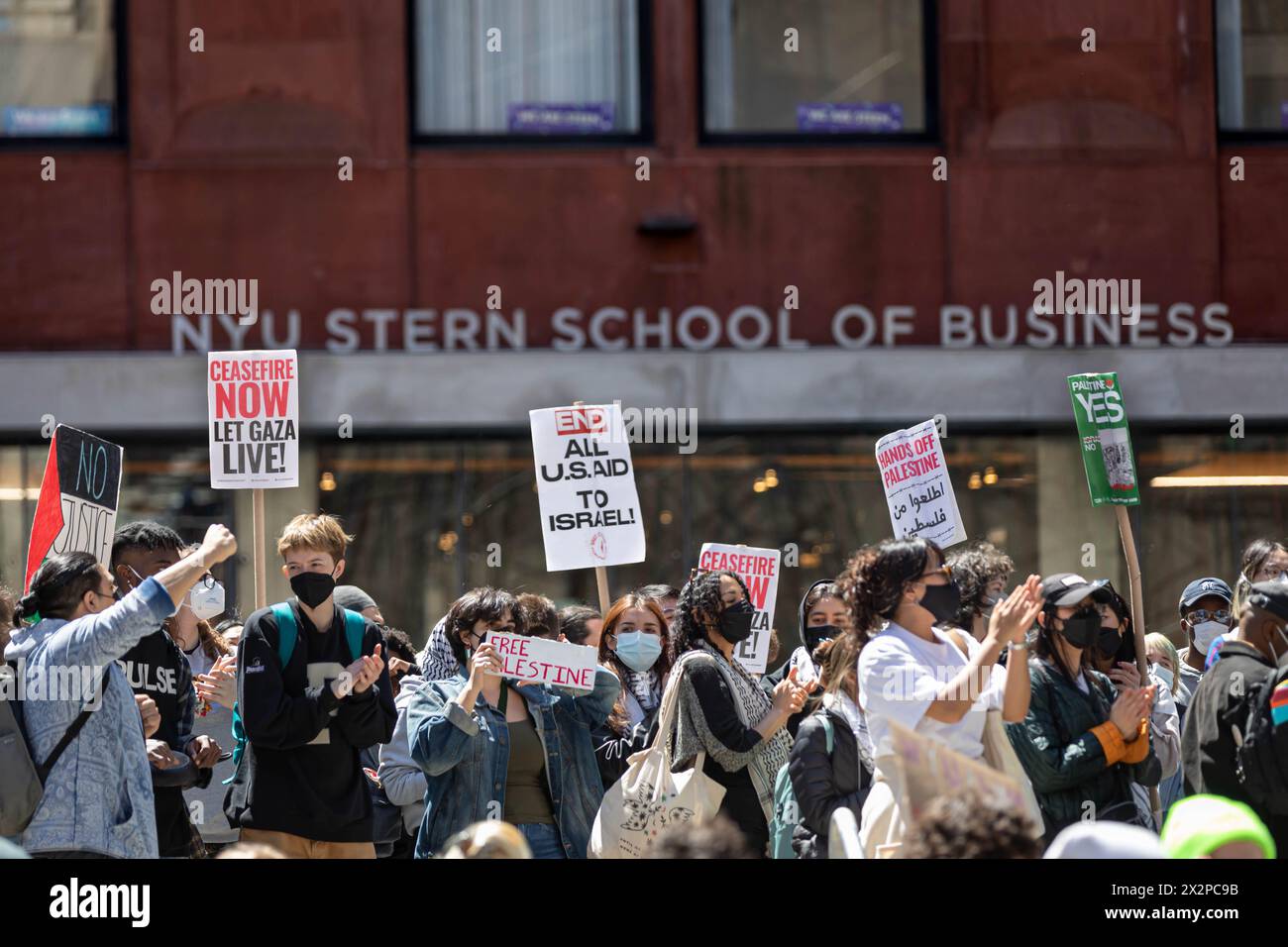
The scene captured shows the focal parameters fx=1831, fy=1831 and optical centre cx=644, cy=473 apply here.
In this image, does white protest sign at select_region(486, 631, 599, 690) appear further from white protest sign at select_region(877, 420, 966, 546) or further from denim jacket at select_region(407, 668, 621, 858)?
white protest sign at select_region(877, 420, 966, 546)

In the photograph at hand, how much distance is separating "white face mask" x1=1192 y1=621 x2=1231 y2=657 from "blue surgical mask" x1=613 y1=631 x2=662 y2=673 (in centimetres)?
303

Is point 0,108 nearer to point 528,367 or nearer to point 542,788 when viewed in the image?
point 528,367

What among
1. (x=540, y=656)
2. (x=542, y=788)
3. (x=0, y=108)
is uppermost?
(x=0, y=108)

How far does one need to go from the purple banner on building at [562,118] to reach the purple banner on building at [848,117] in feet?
4.87

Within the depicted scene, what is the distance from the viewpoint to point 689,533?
530 inches

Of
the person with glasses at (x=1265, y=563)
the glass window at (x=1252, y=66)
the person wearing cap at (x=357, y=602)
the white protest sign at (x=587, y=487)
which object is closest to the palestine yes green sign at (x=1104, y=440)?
the person with glasses at (x=1265, y=563)

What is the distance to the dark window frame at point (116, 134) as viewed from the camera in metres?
13.7

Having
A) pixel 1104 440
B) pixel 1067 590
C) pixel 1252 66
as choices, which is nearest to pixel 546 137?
pixel 1252 66

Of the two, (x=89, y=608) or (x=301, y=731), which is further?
(x=301, y=731)

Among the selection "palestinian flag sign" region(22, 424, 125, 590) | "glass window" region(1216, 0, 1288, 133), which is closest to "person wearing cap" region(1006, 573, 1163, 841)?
"palestinian flag sign" region(22, 424, 125, 590)

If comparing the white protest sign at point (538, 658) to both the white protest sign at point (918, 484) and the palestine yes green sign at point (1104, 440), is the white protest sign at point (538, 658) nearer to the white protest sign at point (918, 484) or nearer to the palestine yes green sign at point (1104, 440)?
the white protest sign at point (918, 484)

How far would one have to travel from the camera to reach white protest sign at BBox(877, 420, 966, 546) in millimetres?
8914
